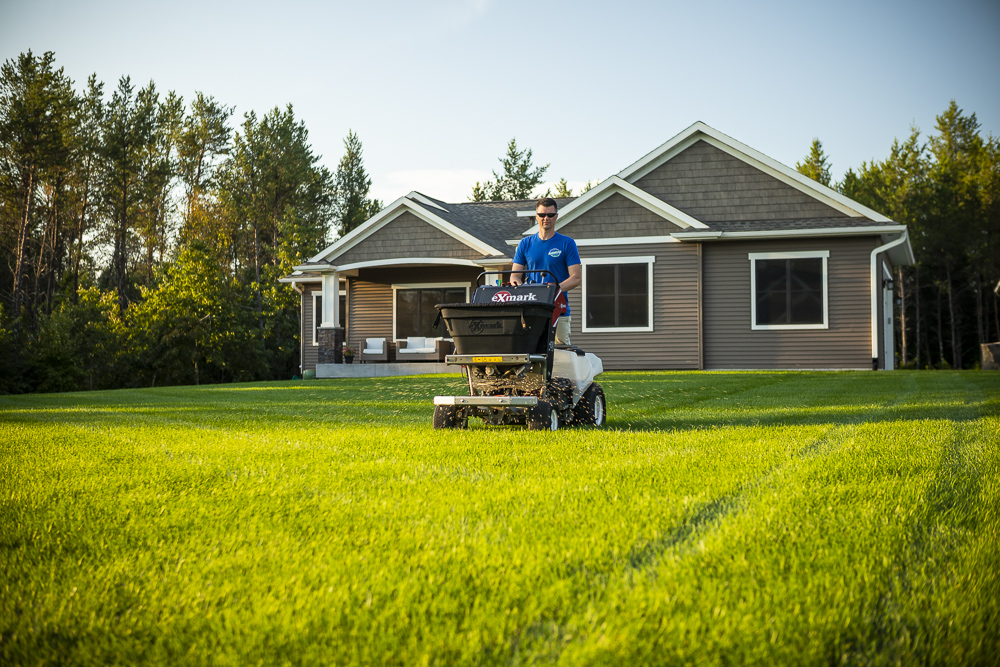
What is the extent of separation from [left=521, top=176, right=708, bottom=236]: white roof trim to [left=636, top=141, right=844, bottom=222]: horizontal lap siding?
0.61m

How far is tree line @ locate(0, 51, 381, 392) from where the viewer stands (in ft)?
87.9

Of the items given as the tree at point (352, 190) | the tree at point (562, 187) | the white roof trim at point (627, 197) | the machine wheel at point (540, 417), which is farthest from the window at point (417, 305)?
the tree at point (562, 187)

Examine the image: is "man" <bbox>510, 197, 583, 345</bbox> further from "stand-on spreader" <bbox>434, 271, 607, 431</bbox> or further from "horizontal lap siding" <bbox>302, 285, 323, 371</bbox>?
"horizontal lap siding" <bbox>302, 285, 323, 371</bbox>

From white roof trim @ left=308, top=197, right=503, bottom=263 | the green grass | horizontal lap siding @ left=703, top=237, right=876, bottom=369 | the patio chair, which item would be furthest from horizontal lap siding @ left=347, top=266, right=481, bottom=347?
the green grass

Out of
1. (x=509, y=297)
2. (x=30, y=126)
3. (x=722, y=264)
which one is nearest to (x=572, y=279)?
(x=509, y=297)

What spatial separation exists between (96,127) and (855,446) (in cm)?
4123

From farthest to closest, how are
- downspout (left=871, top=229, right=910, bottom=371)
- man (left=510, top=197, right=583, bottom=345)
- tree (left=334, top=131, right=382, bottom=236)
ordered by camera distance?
tree (left=334, top=131, right=382, bottom=236) → downspout (left=871, top=229, right=910, bottom=371) → man (left=510, top=197, right=583, bottom=345)

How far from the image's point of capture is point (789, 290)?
58.7 ft

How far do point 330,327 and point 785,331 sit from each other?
11.5 m

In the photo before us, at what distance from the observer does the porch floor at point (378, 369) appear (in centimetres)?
2056

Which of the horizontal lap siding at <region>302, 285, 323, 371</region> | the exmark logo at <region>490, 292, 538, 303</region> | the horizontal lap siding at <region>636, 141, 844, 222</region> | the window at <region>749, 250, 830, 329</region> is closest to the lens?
the exmark logo at <region>490, 292, 538, 303</region>

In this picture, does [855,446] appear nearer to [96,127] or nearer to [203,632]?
[203,632]

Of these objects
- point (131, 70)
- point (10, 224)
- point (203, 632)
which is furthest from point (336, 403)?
point (131, 70)

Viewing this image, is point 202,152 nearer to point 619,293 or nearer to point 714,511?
point 619,293
